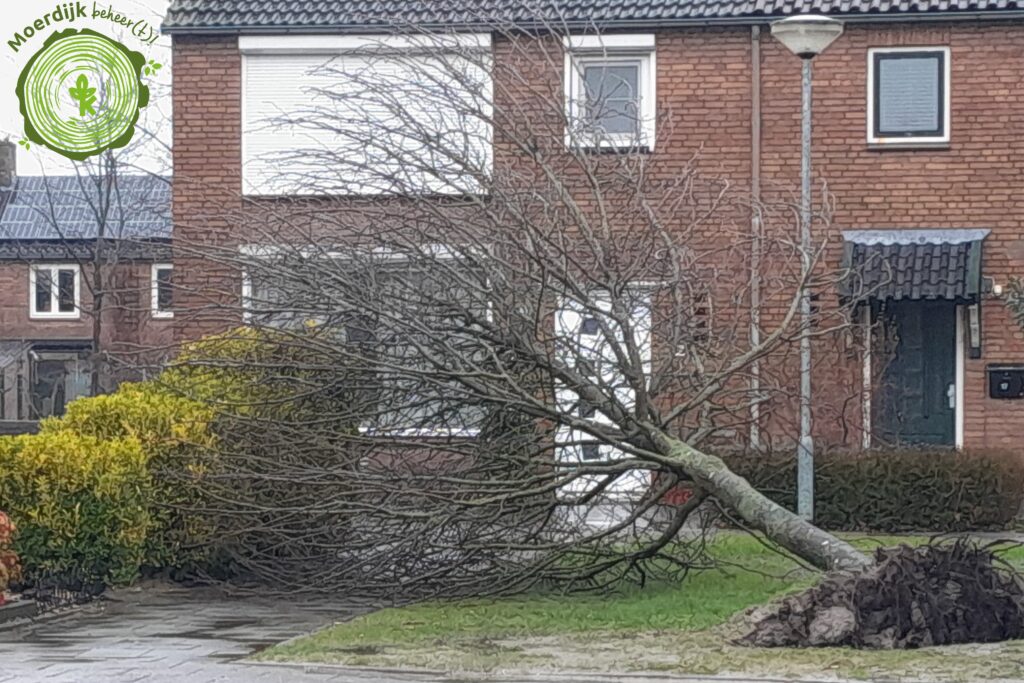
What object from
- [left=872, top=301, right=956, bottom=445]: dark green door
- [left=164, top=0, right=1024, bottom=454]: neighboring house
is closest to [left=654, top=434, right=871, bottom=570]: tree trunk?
[left=164, top=0, right=1024, bottom=454]: neighboring house

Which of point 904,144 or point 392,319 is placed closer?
point 392,319

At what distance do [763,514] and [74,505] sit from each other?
5.54 meters

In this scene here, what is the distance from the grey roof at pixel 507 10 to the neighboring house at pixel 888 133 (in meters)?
0.03

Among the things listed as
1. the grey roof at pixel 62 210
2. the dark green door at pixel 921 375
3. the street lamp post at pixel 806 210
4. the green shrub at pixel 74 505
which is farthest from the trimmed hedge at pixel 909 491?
the grey roof at pixel 62 210

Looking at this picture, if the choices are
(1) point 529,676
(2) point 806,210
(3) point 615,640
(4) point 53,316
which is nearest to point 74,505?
(3) point 615,640

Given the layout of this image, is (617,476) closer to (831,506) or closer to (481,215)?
(481,215)

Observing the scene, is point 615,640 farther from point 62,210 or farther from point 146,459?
point 62,210

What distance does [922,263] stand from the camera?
19984 millimetres

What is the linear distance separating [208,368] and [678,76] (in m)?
7.87

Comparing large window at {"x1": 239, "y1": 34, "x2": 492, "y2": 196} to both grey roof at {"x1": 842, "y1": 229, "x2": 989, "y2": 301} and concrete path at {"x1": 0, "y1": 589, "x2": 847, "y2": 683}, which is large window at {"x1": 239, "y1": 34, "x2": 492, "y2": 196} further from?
grey roof at {"x1": 842, "y1": 229, "x2": 989, "y2": 301}

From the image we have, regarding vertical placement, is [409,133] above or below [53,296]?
above

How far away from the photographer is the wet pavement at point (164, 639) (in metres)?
10.5

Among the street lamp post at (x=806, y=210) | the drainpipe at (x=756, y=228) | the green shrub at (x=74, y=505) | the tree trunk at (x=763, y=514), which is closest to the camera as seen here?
the tree trunk at (x=763, y=514)

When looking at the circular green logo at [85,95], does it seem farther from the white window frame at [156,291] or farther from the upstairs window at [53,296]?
the upstairs window at [53,296]
